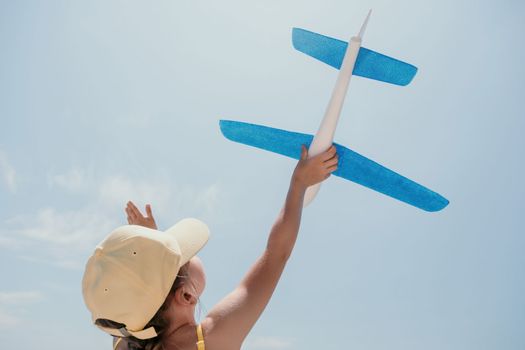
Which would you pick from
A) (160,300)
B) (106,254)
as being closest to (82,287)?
(106,254)

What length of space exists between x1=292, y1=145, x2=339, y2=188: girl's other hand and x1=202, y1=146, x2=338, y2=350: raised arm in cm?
8

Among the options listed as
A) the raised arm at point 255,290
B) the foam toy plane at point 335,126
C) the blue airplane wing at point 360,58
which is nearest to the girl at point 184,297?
the raised arm at point 255,290

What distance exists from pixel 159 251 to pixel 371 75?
216cm

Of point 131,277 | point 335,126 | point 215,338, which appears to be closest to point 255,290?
point 215,338

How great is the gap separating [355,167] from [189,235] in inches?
55.5

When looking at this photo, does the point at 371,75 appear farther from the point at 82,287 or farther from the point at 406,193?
the point at 82,287

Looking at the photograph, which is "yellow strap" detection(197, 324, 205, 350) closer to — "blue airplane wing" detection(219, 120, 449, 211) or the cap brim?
the cap brim

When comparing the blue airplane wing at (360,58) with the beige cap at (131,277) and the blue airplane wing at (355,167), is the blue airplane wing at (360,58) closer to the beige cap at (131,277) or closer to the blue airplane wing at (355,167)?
the blue airplane wing at (355,167)

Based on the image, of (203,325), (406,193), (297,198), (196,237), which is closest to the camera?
(203,325)

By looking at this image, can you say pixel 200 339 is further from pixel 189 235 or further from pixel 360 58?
pixel 360 58

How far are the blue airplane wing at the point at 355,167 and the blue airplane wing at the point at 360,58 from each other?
644 mm

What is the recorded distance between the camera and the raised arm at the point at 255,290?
2.03m

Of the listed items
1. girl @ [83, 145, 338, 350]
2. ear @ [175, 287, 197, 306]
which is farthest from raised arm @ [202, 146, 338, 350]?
ear @ [175, 287, 197, 306]

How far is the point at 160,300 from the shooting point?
1954 mm
